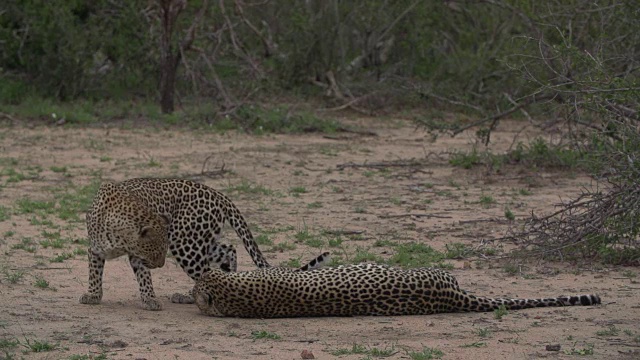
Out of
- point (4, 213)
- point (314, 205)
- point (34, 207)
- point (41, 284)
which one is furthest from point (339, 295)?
point (34, 207)

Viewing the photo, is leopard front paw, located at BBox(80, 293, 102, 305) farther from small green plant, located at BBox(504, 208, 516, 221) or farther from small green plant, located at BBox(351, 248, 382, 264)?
small green plant, located at BBox(504, 208, 516, 221)

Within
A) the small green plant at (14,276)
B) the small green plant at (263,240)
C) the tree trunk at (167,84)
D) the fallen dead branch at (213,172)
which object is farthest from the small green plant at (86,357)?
the tree trunk at (167,84)

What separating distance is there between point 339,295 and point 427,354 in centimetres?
115

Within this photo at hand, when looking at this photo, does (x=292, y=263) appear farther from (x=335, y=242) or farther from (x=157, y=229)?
(x=157, y=229)

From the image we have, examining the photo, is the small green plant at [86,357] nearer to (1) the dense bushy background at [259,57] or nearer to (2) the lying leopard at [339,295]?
(2) the lying leopard at [339,295]

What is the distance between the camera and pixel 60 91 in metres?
18.5

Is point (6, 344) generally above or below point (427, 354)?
below

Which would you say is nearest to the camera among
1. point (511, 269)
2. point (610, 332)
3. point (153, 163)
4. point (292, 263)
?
point (610, 332)

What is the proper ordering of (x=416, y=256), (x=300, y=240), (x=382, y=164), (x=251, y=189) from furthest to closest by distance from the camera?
(x=382, y=164) → (x=251, y=189) → (x=300, y=240) → (x=416, y=256)

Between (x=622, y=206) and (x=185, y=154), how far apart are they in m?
7.64

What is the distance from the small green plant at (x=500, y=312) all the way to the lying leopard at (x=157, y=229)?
1.63 meters

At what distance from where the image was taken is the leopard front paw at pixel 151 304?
23.7ft

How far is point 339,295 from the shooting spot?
6922 mm

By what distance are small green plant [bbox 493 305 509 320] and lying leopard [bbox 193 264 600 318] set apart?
0.07m
